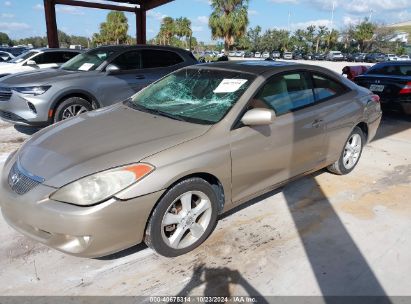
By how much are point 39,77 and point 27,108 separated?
63 cm

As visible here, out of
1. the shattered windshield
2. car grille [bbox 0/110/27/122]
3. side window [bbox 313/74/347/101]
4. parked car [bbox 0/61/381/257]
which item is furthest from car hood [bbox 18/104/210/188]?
car grille [bbox 0/110/27/122]

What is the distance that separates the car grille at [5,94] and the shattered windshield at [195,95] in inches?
119

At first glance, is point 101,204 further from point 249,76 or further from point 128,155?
point 249,76

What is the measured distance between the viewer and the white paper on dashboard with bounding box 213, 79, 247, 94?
357cm

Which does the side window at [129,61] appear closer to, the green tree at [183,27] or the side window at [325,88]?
the side window at [325,88]

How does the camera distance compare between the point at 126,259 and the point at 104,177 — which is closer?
the point at 104,177

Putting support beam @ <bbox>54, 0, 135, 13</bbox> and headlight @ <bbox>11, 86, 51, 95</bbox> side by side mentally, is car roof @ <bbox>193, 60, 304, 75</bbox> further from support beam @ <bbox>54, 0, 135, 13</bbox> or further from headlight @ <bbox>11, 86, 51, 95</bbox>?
Answer: support beam @ <bbox>54, 0, 135, 13</bbox>

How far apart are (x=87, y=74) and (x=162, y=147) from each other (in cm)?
427

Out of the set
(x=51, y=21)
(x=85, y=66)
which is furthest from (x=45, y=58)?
(x=85, y=66)

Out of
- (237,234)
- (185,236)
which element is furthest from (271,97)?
(185,236)

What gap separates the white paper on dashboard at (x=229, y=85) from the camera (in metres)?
3.57

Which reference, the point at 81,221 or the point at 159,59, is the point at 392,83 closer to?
the point at 159,59

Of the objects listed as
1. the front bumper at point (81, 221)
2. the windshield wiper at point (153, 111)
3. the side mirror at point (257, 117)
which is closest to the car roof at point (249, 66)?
the side mirror at point (257, 117)

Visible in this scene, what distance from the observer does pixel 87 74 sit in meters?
6.57
